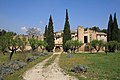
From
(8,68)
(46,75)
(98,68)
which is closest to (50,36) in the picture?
(8,68)

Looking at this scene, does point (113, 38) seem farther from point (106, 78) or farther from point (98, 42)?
point (106, 78)

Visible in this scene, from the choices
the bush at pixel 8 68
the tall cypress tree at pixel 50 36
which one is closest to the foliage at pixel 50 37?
the tall cypress tree at pixel 50 36

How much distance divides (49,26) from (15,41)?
103 ft

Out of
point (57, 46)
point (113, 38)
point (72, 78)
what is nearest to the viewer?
point (72, 78)

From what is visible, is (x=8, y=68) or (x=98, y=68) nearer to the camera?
(x=98, y=68)

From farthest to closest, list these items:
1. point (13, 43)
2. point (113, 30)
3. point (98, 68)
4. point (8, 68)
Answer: point (113, 30)
point (13, 43)
point (8, 68)
point (98, 68)

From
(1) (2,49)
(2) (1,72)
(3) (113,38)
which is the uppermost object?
(3) (113,38)

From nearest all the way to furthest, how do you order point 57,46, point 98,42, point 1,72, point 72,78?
point 72,78
point 1,72
point 98,42
point 57,46

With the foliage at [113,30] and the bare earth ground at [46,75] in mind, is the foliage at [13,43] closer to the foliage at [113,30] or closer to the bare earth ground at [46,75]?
the bare earth ground at [46,75]

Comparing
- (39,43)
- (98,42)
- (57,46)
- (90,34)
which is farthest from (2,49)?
(90,34)

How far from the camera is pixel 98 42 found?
200 feet

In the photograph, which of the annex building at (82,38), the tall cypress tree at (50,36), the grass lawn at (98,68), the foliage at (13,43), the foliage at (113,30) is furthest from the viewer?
the annex building at (82,38)

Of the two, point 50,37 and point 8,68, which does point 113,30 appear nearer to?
point 50,37

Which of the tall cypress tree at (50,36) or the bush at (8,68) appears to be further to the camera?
the tall cypress tree at (50,36)
